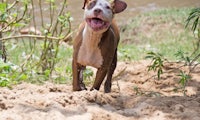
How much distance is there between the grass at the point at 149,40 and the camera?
803 cm

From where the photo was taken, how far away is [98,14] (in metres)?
4.32

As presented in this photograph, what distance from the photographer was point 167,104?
3.77 metres

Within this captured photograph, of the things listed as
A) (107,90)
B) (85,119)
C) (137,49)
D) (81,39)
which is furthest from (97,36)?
(137,49)

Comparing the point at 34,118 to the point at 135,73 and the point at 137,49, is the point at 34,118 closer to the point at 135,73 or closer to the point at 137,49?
the point at 135,73

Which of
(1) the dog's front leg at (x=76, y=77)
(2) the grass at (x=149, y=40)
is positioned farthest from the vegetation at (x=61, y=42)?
(1) the dog's front leg at (x=76, y=77)

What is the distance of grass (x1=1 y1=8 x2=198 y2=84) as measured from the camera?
26.3 ft

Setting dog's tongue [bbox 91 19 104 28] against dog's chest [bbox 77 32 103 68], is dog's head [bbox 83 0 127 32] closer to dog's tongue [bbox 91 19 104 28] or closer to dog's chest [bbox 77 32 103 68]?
dog's tongue [bbox 91 19 104 28]

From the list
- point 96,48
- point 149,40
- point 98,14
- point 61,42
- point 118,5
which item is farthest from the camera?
point 149,40

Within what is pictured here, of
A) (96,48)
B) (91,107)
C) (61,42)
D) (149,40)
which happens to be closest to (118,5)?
(96,48)

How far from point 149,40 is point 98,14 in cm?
647

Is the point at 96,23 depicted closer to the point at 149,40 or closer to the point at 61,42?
the point at 61,42

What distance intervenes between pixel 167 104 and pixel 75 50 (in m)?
1.38

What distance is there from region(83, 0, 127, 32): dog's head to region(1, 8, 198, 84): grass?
286 cm

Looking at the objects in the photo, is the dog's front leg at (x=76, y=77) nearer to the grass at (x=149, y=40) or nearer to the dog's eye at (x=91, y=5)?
the dog's eye at (x=91, y=5)
